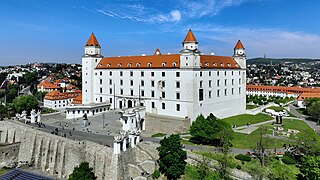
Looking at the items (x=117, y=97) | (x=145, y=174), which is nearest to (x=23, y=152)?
(x=117, y=97)

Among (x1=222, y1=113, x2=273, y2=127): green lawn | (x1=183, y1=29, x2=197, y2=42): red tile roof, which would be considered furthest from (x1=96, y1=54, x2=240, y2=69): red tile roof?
(x1=222, y1=113, x2=273, y2=127): green lawn

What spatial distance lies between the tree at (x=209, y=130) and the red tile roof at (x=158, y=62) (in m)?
17.5

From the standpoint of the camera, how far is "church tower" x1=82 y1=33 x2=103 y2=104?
74.6 m

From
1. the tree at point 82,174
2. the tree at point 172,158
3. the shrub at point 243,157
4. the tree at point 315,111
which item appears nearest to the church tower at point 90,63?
the tree at point 82,174

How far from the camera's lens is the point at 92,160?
43688 millimetres

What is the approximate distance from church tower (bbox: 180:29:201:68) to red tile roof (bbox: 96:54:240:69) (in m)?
2.12

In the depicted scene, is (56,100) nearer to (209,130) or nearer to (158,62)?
(158,62)

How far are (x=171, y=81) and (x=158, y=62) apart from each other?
614 centimetres

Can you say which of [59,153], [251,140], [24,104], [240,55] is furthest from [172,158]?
[24,104]

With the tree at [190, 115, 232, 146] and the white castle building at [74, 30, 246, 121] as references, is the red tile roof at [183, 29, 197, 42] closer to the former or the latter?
the white castle building at [74, 30, 246, 121]

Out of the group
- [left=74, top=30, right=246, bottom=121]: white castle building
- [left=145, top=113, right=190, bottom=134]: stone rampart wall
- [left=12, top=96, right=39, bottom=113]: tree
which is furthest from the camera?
[left=12, top=96, right=39, bottom=113]: tree

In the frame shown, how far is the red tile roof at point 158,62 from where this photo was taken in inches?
2454

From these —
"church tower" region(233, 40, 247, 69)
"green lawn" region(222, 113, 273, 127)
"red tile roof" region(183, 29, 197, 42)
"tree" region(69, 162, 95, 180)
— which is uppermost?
"red tile roof" region(183, 29, 197, 42)

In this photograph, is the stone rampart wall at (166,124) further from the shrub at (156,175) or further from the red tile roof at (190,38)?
the shrub at (156,175)
